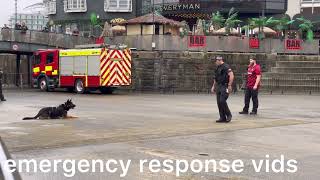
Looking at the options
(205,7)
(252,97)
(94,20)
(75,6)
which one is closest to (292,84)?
(252,97)

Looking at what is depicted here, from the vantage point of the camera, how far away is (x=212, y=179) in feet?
23.2

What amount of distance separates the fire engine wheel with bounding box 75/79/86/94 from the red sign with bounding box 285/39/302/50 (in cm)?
1425

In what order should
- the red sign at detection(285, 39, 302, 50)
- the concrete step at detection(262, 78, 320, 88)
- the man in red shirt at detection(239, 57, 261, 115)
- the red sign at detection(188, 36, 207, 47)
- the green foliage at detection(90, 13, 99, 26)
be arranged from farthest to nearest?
the green foliage at detection(90, 13, 99, 26) → the red sign at detection(285, 39, 302, 50) → the red sign at detection(188, 36, 207, 47) → the concrete step at detection(262, 78, 320, 88) → the man in red shirt at detection(239, 57, 261, 115)

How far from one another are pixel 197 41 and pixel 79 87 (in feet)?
28.7

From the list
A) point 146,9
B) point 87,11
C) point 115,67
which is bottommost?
→ point 115,67

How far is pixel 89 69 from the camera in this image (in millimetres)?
31266

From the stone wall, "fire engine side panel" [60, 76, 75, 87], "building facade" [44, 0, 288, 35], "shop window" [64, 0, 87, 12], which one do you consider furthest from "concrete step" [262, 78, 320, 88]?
"shop window" [64, 0, 87, 12]

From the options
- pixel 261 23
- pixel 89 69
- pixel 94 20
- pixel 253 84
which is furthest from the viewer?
pixel 94 20

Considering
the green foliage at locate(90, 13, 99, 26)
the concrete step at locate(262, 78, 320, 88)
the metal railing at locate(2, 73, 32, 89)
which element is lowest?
the metal railing at locate(2, 73, 32, 89)

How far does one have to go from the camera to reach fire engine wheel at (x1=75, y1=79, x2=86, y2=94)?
3173cm

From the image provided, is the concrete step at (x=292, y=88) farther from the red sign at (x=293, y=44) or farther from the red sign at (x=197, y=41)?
the red sign at (x=197, y=41)

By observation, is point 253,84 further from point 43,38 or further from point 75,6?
point 75,6

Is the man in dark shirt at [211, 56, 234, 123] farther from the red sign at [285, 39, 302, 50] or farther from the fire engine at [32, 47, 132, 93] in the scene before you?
the red sign at [285, 39, 302, 50]

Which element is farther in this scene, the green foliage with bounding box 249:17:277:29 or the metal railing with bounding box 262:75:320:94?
the green foliage with bounding box 249:17:277:29
